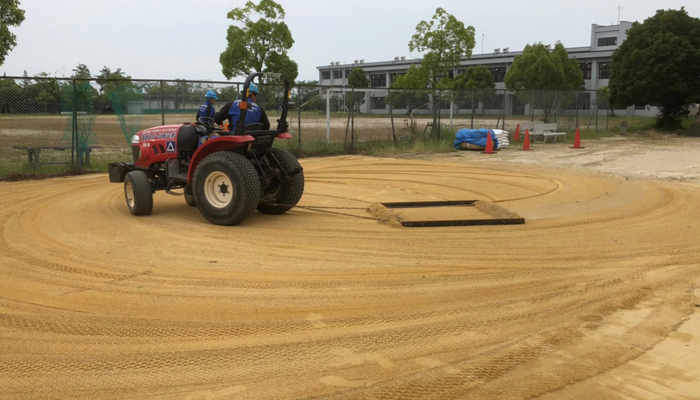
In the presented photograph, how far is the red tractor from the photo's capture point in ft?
26.9

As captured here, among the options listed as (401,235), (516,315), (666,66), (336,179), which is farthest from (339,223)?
(666,66)

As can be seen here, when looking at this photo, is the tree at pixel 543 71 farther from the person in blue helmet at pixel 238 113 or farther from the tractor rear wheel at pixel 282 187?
the person in blue helmet at pixel 238 113

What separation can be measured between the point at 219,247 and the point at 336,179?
669 centimetres

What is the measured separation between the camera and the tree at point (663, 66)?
30047 millimetres

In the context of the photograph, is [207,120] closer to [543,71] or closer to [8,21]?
[8,21]

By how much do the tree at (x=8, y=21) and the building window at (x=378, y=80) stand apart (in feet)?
216

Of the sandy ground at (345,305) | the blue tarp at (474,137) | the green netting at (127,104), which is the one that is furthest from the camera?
the blue tarp at (474,137)

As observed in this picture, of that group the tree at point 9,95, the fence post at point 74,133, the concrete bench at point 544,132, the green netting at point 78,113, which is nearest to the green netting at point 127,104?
the green netting at point 78,113

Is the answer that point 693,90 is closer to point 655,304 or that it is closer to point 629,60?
point 629,60

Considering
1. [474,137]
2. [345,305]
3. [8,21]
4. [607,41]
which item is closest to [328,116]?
[474,137]

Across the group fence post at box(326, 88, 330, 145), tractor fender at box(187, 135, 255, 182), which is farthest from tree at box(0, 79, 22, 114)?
fence post at box(326, 88, 330, 145)

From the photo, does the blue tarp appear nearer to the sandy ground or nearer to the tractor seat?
the sandy ground

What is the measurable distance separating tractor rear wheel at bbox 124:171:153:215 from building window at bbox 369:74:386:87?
78684 mm

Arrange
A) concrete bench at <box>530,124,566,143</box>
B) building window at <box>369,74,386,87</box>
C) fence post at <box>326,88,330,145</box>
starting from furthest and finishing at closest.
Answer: building window at <box>369,74,386,87</box>
concrete bench at <box>530,124,566,143</box>
fence post at <box>326,88,330,145</box>
